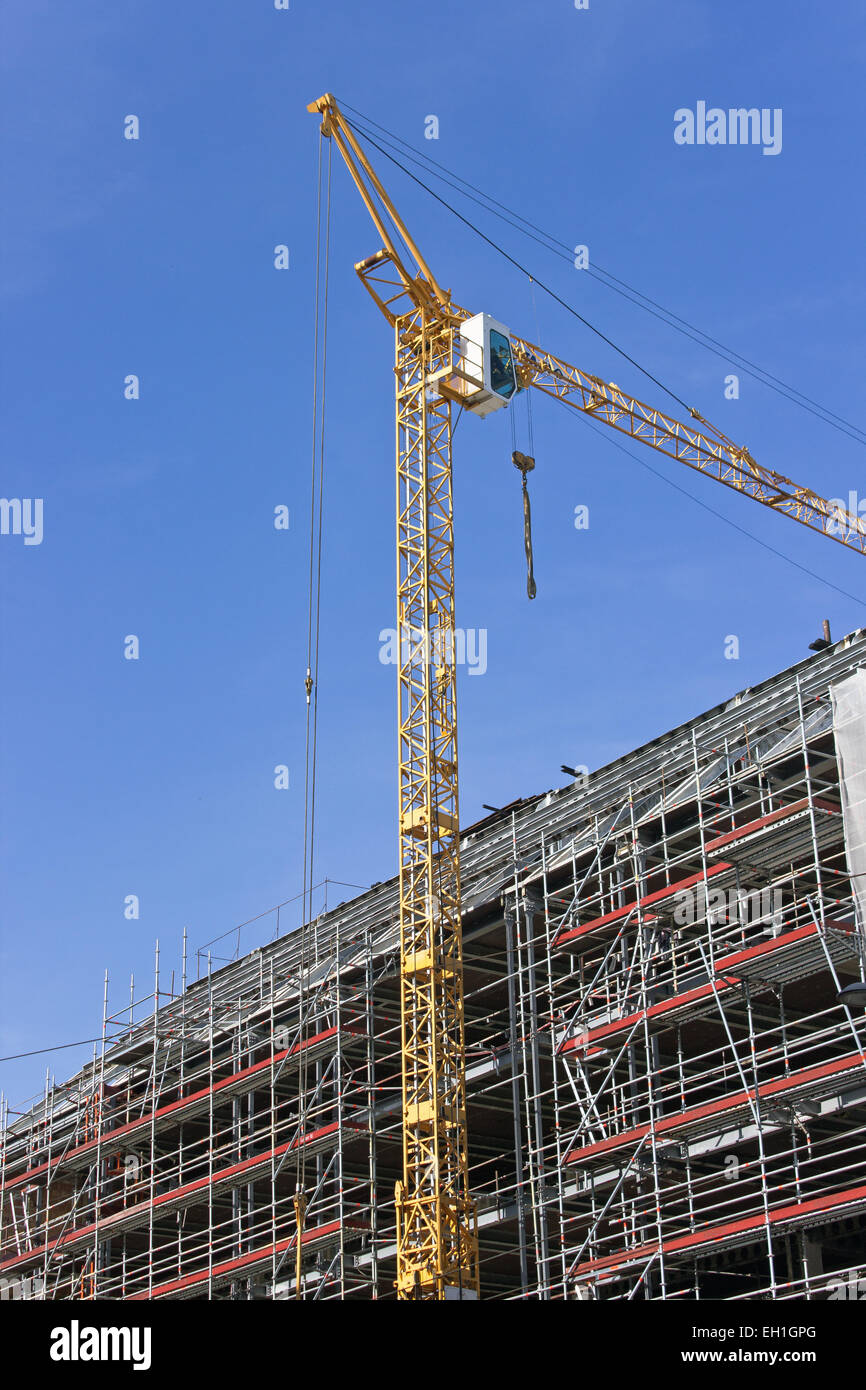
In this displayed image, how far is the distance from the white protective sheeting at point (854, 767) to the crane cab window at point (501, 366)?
16865mm

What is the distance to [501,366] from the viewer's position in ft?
161

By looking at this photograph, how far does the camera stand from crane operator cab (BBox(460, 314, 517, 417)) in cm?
4831

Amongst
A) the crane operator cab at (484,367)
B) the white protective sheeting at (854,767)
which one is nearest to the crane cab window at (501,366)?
the crane operator cab at (484,367)

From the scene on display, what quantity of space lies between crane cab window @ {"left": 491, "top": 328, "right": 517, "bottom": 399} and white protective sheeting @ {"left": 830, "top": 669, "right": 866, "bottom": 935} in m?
16.9

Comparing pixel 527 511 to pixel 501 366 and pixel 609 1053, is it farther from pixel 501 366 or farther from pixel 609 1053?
pixel 609 1053

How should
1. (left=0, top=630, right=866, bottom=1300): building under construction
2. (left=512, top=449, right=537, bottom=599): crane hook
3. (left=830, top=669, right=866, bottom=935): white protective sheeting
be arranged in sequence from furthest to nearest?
(left=512, top=449, right=537, bottom=599): crane hook
(left=0, top=630, right=866, bottom=1300): building under construction
(left=830, top=669, right=866, bottom=935): white protective sheeting

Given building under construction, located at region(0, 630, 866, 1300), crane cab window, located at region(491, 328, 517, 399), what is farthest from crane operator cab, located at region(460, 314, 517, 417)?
building under construction, located at region(0, 630, 866, 1300)

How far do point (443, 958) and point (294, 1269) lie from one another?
9.06 m

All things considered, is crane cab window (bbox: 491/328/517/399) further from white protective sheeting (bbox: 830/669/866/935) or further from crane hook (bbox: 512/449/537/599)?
white protective sheeting (bbox: 830/669/866/935)

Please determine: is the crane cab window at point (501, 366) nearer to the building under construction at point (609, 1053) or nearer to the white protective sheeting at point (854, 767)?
the building under construction at point (609, 1053)
